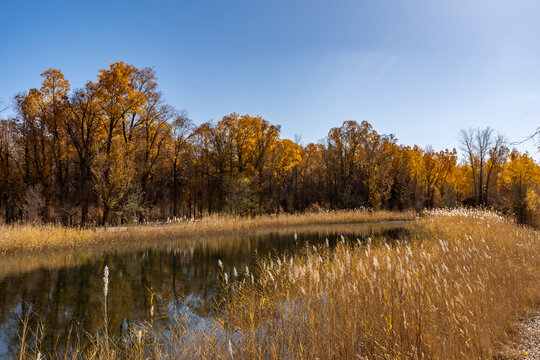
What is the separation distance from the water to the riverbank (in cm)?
134

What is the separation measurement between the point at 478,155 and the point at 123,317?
167ft

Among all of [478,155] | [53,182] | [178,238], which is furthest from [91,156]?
[478,155]

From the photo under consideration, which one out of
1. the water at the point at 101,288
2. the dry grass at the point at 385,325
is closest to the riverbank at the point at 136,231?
the water at the point at 101,288

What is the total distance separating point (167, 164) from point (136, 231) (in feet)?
52.5

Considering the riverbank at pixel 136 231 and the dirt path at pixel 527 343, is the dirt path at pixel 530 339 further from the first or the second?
the riverbank at pixel 136 231

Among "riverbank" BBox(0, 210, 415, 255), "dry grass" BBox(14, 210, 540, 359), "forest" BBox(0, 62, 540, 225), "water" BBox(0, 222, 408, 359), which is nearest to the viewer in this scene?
"dry grass" BBox(14, 210, 540, 359)

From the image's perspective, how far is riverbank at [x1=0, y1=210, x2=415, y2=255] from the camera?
Result: 45.3 feet

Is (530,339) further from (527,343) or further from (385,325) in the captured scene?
(385,325)

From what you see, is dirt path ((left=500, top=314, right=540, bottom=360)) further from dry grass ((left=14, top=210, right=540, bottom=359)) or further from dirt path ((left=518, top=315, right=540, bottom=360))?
dry grass ((left=14, top=210, right=540, bottom=359))

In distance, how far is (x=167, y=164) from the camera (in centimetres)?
3347

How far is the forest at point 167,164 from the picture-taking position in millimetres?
22438

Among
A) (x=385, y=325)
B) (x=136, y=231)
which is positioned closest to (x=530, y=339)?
(x=385, y=325)

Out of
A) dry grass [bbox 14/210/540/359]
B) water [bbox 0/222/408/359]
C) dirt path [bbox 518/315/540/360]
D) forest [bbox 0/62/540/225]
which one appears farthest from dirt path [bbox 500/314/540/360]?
forest [bbox 0/62/540/225]

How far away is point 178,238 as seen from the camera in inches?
756
